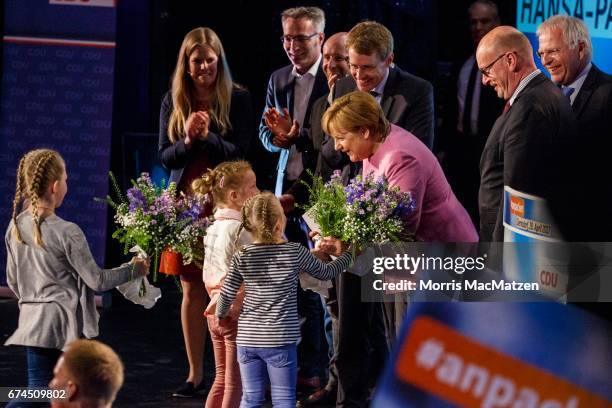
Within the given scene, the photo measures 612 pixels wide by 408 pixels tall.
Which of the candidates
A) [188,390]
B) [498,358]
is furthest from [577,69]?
[498,358]

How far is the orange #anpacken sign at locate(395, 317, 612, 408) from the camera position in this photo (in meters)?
3.37

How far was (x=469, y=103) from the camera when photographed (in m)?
7.67

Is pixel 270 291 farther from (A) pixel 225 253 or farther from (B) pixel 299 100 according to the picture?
(B) pixel 299 100

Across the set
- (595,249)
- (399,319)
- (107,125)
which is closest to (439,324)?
(595,249)

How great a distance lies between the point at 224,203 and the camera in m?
5.48

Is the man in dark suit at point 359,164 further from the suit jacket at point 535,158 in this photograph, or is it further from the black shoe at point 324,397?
the suit jacket at point 535,158

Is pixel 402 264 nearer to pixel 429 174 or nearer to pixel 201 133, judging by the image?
pixel 429 174

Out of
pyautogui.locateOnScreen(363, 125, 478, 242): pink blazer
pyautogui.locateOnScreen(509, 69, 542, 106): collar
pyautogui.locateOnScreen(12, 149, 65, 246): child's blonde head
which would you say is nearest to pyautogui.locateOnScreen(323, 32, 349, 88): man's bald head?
pyautogui.locateOnScreen(363, 125, 478, 242): pink blazer

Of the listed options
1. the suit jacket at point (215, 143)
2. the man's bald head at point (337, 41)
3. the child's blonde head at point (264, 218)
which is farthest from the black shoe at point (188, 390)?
the man's bald head at point (337, 41)

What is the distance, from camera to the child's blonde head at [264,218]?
16.4 feet

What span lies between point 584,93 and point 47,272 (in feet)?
9.03

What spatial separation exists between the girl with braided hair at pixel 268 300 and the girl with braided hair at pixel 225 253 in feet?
0.82

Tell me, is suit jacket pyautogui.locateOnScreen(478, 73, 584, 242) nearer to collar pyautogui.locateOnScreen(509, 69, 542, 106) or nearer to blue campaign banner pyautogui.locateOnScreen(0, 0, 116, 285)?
collar pyautogui.locateOnScreen(509, 69, 542, 106)

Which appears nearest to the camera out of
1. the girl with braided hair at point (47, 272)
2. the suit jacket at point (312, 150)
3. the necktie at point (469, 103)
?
the girl with braided hair at point (47, 272)
